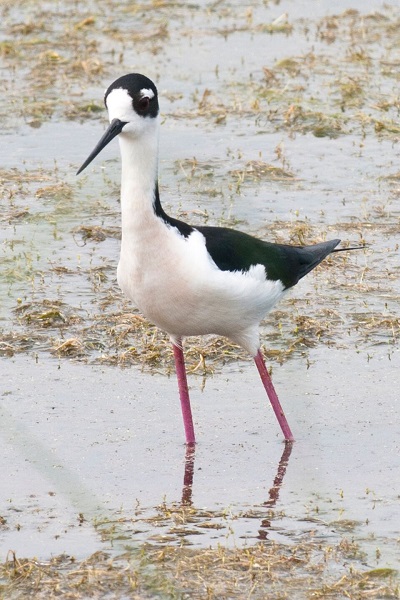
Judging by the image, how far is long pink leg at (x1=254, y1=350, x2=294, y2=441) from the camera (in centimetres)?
666

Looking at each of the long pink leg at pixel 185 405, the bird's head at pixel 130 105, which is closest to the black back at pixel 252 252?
the bird's head at pixel 130 105

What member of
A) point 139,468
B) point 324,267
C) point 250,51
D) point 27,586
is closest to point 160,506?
A: point 139,468

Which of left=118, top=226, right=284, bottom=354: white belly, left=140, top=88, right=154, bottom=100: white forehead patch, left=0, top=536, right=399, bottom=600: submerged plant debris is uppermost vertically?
left=140, top=88, right=154, bottom=100: white forehead patch

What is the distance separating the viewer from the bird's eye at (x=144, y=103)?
5.96 meters

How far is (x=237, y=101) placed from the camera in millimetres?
11906

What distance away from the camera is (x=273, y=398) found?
22.0 feet

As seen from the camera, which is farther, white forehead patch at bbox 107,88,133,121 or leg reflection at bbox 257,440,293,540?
white forehead patch at bbox 107,88,133,121

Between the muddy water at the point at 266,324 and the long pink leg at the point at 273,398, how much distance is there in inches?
3.3

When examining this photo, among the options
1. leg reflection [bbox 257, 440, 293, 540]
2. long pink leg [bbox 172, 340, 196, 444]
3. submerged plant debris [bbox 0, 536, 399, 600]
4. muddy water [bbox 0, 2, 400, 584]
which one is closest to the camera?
submerged plant debris [bbox 0, 536, 399, 600]

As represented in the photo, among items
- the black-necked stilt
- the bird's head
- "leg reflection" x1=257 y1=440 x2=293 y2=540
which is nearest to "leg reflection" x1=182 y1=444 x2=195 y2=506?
"leg reflection" x1=257 y1=440 x2=293 y2=540

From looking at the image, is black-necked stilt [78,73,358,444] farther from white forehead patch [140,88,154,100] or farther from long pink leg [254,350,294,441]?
long pink leg [254,350,294,441]

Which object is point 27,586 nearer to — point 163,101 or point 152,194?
point 152,194

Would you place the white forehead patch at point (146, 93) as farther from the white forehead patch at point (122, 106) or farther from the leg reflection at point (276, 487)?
the leg reflection at point (276, 487)

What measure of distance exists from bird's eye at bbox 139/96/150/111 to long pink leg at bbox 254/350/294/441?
144 cm
